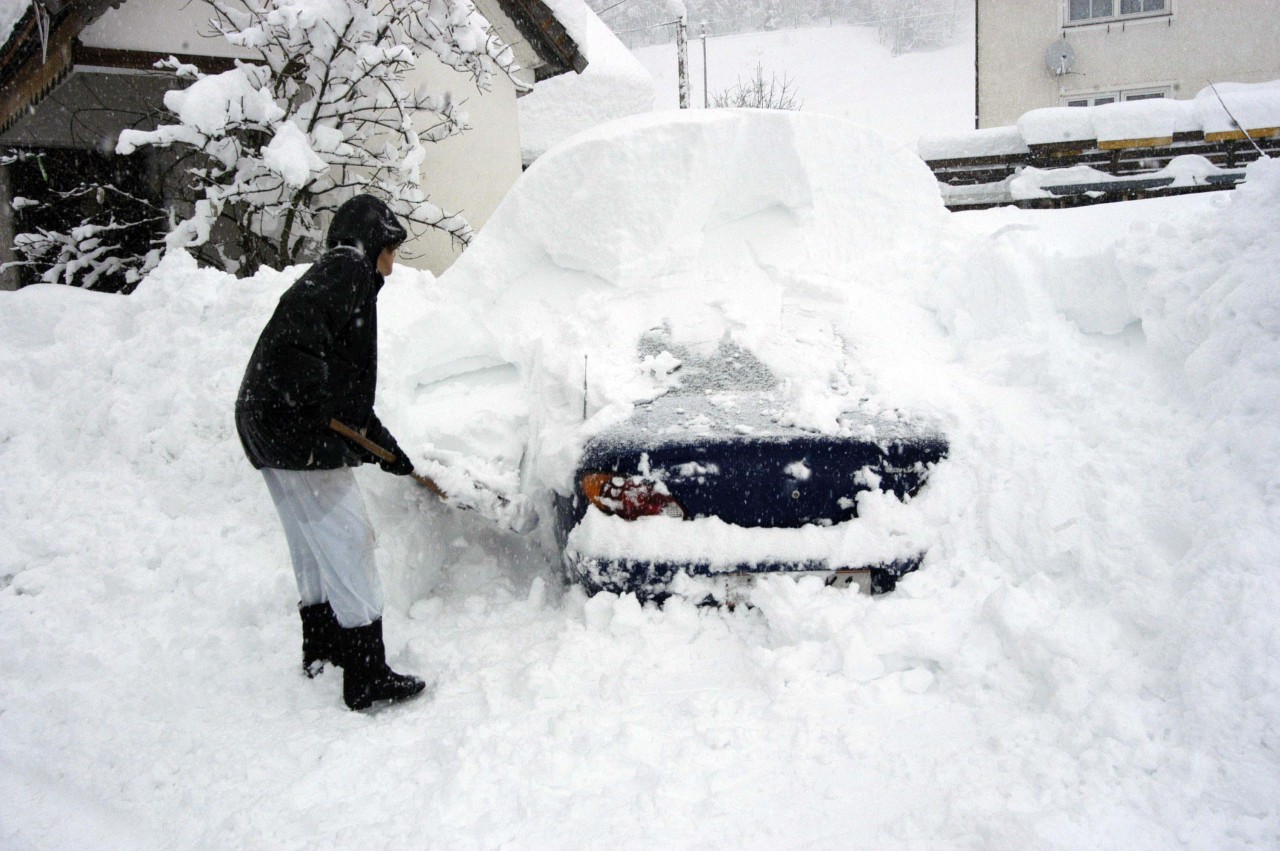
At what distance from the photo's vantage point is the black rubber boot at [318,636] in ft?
10.1

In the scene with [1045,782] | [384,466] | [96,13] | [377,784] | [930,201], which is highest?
[96,13]

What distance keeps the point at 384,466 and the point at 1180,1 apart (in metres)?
20.8

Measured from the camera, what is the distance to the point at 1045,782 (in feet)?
6.77

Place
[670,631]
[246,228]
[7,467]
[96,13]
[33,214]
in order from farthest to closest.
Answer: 1. [33,214]
2. [246,228]
3. [96,13]
4. [7,467]
5. [670,631]

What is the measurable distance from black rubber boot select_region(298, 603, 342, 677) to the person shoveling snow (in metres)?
0.08

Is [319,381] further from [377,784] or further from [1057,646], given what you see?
[1057,646]

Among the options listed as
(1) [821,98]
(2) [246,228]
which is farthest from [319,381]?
(1) [821,98]

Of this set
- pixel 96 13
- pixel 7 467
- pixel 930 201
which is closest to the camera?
pixel 7 467

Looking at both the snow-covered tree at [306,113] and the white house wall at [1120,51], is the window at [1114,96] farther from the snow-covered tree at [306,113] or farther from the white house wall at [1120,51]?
the snow-covered tree at [306,113]

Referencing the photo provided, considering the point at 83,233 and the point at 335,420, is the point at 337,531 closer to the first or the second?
the point at 335,420

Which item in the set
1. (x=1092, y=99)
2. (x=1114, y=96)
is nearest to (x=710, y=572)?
(x=1092, y=99)

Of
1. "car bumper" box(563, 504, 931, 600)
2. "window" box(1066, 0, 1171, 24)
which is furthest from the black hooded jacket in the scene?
"window" box(1066, 0, 1171, 24)

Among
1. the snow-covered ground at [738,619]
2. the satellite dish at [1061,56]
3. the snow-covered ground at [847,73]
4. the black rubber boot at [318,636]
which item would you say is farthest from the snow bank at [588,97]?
the snow-covered ground at [847,73]

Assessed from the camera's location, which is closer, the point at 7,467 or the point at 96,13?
the point at 7,467
